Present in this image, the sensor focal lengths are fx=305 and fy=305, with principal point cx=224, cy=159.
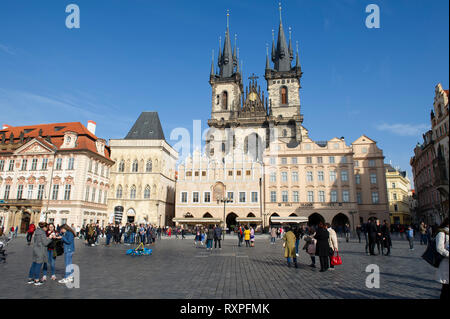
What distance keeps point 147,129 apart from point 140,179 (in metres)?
9.20

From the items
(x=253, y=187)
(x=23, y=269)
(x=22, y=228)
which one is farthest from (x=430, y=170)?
(x=22, y=228)

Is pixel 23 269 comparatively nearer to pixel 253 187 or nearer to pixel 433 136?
pixel 253 187

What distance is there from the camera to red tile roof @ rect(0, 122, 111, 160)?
40500 millimetres

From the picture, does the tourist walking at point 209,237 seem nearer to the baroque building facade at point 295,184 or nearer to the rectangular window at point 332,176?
the baroque building facade at point 295,184

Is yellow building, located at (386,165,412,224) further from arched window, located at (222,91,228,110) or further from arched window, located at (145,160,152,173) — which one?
arched window, located at (145,160,152,173)

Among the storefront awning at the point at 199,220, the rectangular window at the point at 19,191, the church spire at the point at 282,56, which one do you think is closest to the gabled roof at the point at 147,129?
the storefront awning at the point at 199,220

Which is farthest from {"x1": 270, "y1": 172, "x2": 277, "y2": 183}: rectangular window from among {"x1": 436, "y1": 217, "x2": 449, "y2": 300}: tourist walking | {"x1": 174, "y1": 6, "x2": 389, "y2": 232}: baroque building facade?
{"x1": 436, "y1": 217, "x2": 449, "y2": 300}: tourist walking

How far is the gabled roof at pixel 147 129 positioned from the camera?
49.8m

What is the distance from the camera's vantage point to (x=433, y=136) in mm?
41562

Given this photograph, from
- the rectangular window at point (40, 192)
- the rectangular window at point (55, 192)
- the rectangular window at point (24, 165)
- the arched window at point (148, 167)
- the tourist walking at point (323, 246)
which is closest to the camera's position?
the tourist walking at point (323, 246)

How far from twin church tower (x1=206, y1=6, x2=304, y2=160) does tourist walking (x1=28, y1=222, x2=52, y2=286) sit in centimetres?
5097

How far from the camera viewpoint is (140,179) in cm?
4628

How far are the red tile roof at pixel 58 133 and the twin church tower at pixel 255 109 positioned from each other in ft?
76.9
